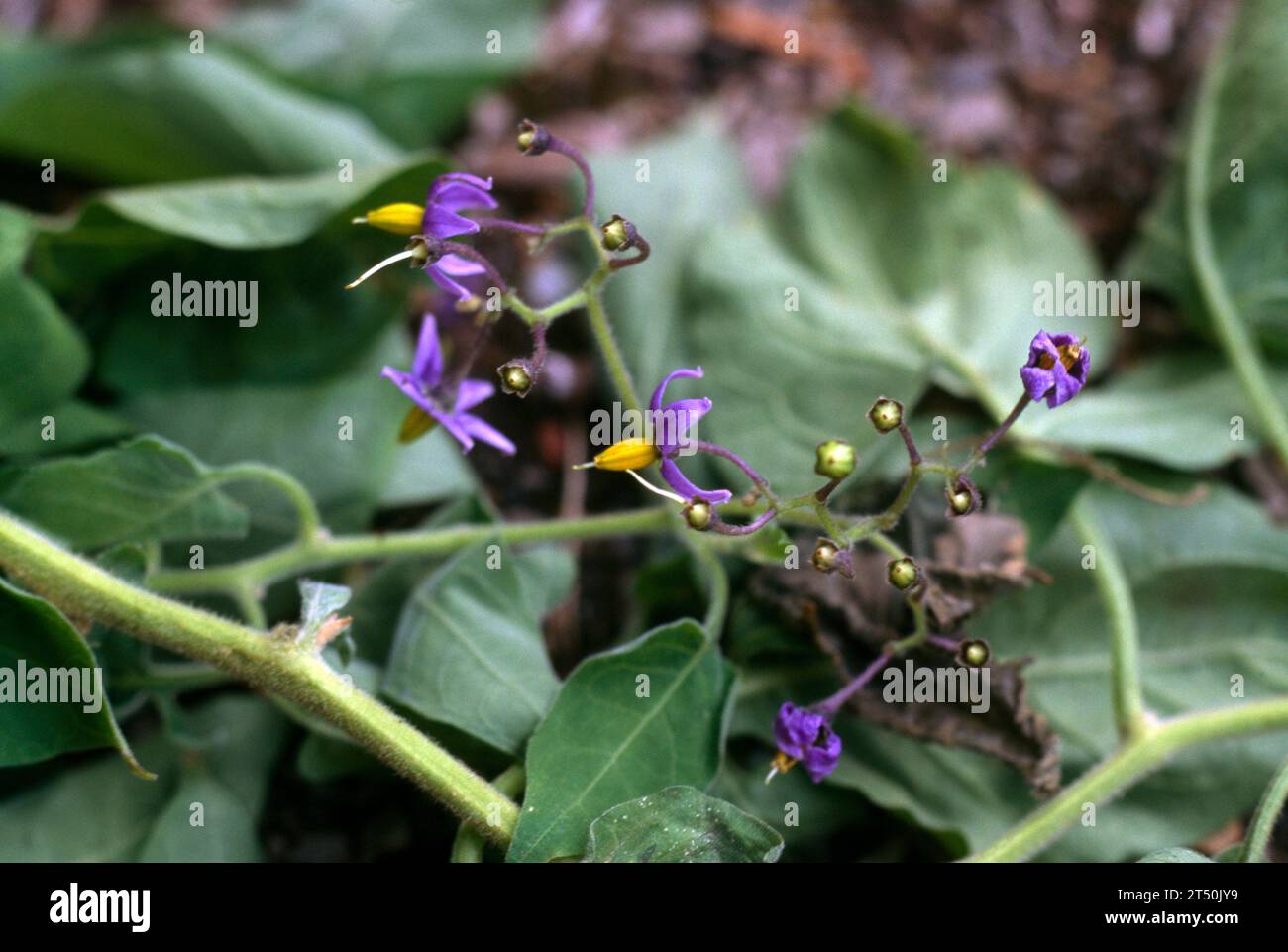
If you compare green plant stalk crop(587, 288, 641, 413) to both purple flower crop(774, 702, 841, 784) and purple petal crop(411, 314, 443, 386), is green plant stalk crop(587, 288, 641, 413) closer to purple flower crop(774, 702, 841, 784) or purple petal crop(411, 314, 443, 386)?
purple petal crop(411, 314, 443, 386)

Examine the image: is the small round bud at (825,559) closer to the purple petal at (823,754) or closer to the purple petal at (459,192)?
the purple petal at (823,754)

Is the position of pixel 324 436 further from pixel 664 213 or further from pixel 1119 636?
pixel 1119 636

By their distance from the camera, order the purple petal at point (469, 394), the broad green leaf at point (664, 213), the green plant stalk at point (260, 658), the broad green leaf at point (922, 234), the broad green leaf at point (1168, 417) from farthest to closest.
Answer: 1. the broad green leaf at point (922, 234)
2. the broad green leaf at point (664, 213)
3. the broad green leaf at point (1168, 417)
4. the purple petal at point (469, 394)
5. the green plant stalk at point (260, 658)

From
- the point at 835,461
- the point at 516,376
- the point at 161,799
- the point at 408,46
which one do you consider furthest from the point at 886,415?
the point at 408,46

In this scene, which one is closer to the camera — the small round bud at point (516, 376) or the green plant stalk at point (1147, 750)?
the small round bud at point (516, 376)

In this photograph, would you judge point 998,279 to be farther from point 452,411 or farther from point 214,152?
point 214,152

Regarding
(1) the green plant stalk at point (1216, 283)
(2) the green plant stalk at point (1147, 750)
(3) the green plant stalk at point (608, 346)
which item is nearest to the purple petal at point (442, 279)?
(3) the green plant stalk at point (608, 346)
